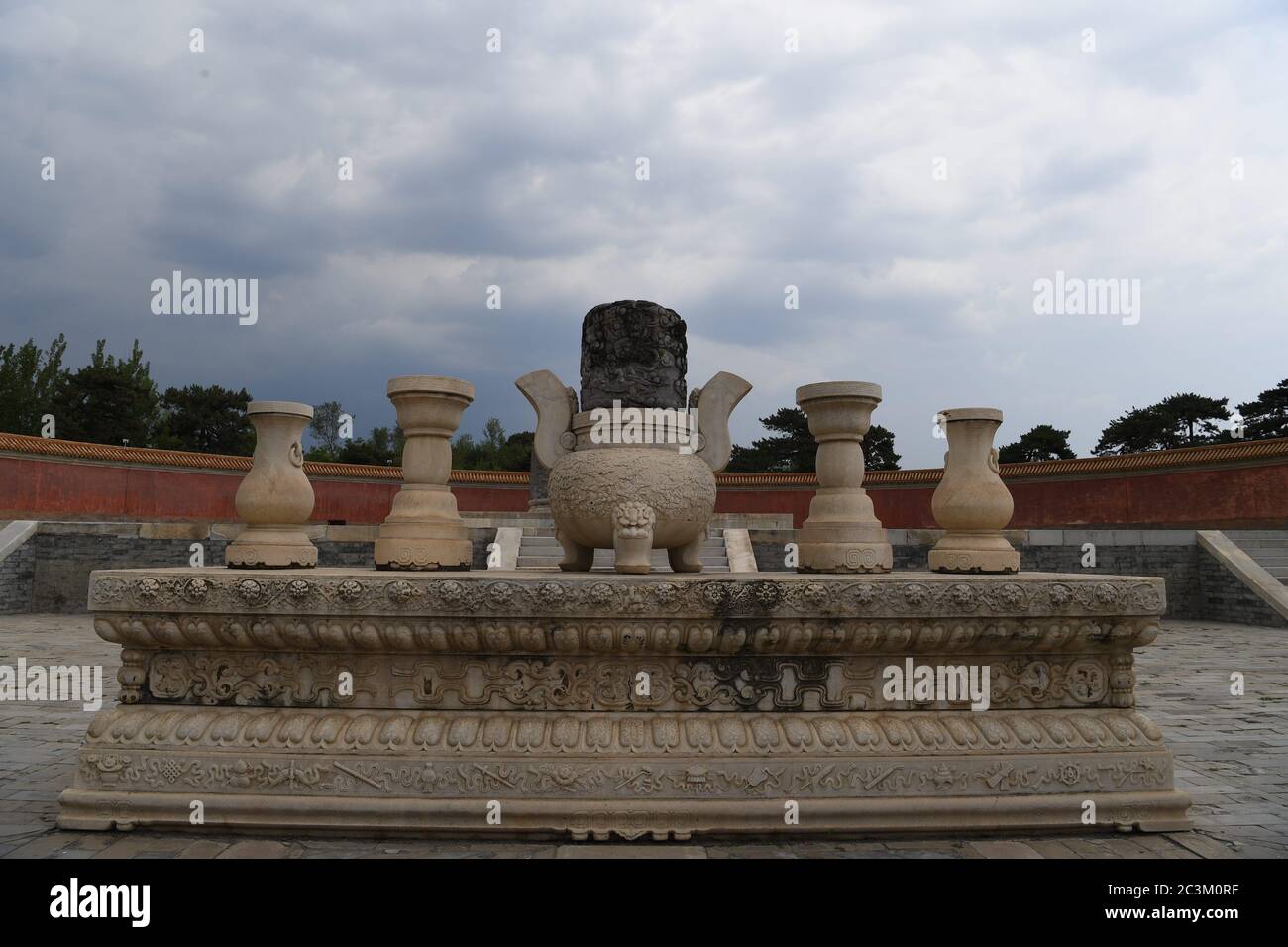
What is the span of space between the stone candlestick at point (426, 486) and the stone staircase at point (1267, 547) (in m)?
12.0

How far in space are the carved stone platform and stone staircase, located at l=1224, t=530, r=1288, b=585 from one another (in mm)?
10825

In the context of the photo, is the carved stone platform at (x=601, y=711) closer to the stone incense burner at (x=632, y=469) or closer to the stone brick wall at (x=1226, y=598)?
the stone incense burner at (x=632, y=469)

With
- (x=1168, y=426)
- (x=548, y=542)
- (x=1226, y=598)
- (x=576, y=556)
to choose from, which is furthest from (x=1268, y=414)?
(x=576, y=556)

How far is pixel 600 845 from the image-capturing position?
2.48m

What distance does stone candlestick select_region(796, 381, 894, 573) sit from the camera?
351 cm

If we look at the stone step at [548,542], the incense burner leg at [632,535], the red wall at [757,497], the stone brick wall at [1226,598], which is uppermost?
the red wall at [757,497]

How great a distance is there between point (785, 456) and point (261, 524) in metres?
22.2

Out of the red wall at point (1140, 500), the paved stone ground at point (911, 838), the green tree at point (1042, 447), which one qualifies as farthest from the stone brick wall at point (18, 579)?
the green tree at point (1042, 447)

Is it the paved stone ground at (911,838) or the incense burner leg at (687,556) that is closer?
the paved stone ground at (911,838)

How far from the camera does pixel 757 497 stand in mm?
19188

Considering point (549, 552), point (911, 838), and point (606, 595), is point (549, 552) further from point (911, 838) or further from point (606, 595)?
point (911, 838)

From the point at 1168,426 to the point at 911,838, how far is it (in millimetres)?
25497

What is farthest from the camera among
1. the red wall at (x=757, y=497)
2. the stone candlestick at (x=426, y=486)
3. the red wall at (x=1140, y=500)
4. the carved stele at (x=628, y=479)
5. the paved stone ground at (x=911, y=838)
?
the red wall at (x=757, y=497)

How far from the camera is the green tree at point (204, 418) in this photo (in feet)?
87.1
